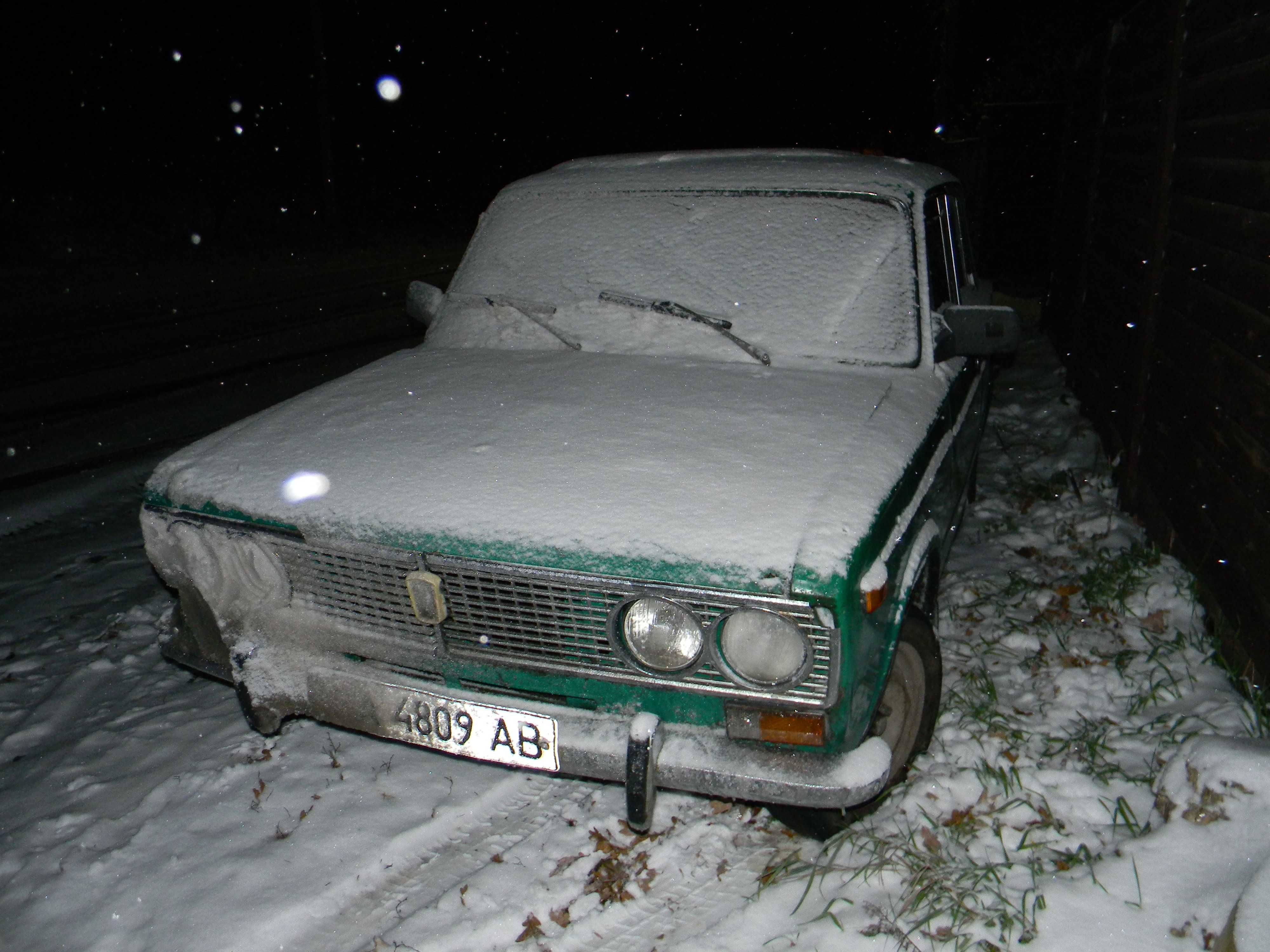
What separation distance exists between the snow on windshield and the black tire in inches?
37.8

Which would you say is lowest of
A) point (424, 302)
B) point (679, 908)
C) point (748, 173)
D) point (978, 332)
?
point (679, 908)

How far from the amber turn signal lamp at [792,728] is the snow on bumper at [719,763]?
4cm

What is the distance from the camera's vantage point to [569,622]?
225 centimetres

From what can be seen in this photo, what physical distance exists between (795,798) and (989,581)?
2305 millimetres

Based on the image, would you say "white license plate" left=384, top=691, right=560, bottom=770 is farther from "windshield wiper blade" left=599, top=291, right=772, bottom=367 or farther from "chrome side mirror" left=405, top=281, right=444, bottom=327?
"chrome side mirror" left=405, top=281, right=444, bottom=327

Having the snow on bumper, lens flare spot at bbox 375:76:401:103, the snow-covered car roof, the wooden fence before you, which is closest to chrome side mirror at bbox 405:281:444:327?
the snow-covered car roof

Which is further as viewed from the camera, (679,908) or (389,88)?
(389,88)

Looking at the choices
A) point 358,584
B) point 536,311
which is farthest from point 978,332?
point 358,584

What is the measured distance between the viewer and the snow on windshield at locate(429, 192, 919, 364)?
3143 millimetres

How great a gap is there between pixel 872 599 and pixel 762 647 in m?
0.28

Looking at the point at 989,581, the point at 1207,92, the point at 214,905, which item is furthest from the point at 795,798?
the point at 1207,92

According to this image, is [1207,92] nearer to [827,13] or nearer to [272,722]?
[272,722]

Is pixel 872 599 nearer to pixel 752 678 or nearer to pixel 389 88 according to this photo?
pixel 752 678

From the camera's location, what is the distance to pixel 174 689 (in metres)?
3.54
